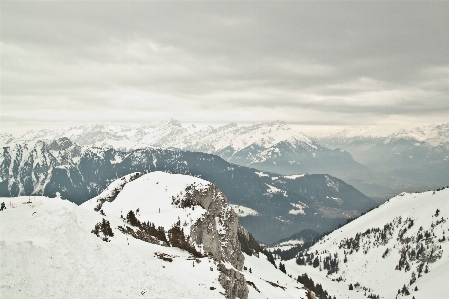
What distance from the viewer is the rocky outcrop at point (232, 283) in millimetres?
46312

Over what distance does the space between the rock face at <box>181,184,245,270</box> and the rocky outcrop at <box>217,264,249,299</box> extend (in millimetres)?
21827

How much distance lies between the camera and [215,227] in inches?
3381

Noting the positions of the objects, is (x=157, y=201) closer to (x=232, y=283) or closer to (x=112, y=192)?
(x=112, y=192)

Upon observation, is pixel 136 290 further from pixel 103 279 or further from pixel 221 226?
pixel 221 226

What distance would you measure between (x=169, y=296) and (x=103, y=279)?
27.5 ft

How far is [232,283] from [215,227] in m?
37.6

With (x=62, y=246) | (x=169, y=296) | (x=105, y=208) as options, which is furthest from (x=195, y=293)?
(x=105, y=208)

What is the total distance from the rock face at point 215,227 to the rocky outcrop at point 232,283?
2183 centimetres

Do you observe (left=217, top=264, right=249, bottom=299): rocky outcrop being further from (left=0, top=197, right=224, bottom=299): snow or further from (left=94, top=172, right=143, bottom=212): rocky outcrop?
(left=94, top=172, right=143, bottom=212): rocky outcrop

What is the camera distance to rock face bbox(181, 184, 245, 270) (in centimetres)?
7600

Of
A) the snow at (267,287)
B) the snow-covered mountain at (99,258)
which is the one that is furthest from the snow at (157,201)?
the snow at (267,287)

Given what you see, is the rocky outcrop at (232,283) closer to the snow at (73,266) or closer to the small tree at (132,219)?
the snow at (73,266)

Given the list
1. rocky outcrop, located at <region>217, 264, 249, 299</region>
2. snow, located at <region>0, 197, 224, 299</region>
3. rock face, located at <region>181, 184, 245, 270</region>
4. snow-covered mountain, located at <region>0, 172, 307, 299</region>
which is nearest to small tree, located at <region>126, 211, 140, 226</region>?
snow-covered mountain, located at <region>0, 172, 307, 299</region>

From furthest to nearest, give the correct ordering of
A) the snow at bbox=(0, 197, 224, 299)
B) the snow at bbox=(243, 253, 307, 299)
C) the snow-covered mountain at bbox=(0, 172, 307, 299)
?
the snow at bbox=(243, 253, 307, 299) → the snow-covered mountain at bbox=(0, 172, 307, 299) → the snow at bbox=(0, 197, 224, 299)
